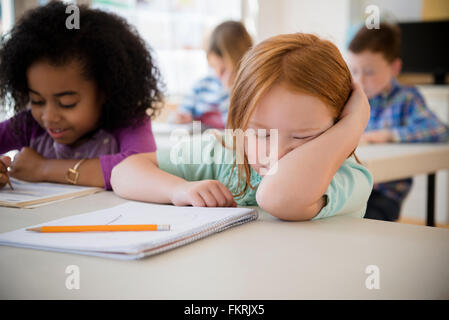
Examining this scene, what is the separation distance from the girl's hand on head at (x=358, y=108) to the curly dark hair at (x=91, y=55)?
0.65 meters

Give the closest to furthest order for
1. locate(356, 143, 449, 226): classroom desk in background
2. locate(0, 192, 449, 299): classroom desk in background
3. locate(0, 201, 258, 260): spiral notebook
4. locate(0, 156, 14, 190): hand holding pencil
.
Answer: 1. locate(0, 192, 449, 299): classroom desk in background
2. locate(0, 201, 258, 260): spiral notebook
3. locate(0, 156, 14, 190): hand holding pencil
4. locate(356, 143, 449, 226): classroom desk in background

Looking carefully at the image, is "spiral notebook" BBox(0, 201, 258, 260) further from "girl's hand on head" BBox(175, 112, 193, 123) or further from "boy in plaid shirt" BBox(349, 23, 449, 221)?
"girl's hand on head" BBox(175, 112, 193, 123)

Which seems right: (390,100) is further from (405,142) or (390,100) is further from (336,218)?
(336,218)

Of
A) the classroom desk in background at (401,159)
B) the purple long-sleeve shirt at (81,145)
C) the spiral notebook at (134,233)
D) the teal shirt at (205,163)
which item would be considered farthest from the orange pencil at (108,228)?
the classroom desk in background at (401,159)

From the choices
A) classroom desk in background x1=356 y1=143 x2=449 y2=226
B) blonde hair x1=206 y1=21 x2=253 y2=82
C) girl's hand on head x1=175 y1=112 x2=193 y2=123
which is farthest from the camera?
blonde hair x1=206 y1=21 x2=253 y2=82

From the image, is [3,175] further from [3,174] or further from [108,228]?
[108,228]

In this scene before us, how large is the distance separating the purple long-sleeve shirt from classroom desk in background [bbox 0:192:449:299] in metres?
0.60

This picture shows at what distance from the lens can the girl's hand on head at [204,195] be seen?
854 mm

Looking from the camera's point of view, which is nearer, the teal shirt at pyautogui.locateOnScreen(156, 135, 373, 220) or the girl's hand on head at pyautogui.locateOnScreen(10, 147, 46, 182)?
the teal shirt at pyautogui.locateOnScreen(156, 135, 373, 220)

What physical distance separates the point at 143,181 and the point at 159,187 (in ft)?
0.15

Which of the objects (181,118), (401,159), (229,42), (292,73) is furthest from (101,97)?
(229,42)

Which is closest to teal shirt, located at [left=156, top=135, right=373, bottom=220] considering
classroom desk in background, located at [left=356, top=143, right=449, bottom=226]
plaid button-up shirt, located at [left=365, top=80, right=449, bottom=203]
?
classroom desk in background, located at [left=356, top=143, right=449, bottom=226]

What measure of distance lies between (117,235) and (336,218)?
0.37 m

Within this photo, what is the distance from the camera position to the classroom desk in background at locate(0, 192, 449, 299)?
50cm
